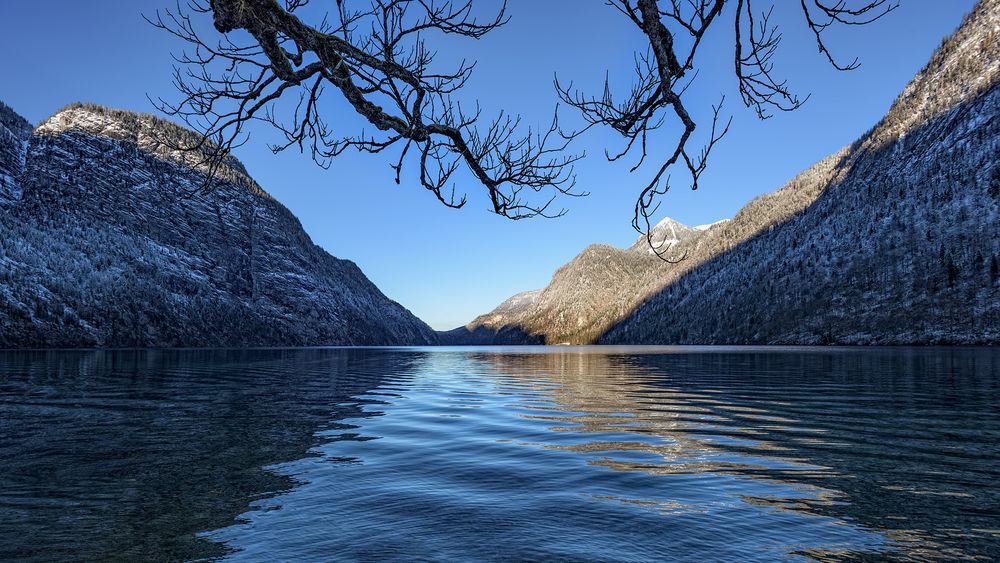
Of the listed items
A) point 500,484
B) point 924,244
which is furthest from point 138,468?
point 924,244

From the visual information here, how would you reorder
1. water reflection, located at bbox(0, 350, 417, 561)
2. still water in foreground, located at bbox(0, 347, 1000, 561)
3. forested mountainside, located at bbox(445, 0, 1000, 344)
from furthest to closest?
forested mountainside, located at bbox(445, 0, 1000, 344) → water reflection, located at bbox(0, 350, 417, 561) → still water in foreground, located at bbox(0, 347, 1000, 561)

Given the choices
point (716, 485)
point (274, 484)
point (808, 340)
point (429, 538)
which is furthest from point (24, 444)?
point (808, 340)

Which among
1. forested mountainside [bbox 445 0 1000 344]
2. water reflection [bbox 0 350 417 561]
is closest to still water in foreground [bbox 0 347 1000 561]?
water reflection [bbox 0 350 417 561]

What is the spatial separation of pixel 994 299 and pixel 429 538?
7224 inches

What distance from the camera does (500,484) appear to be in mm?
7402

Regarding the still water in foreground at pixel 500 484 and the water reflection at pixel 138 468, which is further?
the water reflection at pixel 138 468

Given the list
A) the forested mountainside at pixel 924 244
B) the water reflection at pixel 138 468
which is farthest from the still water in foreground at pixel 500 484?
the forested mountainside at pixel 924 244

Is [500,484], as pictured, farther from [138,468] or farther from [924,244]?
[924,244]

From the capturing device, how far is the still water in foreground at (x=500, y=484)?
16.1 feet

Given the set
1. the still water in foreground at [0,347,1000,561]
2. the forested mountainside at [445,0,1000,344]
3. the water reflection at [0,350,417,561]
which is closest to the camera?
the still water in foreground at [0,347,1000,561]

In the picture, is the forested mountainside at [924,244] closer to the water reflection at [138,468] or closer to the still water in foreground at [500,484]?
the still water in foreground at [500,484]

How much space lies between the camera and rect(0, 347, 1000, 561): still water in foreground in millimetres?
4910

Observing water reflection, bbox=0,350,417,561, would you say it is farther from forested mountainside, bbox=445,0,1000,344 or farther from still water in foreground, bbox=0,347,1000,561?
forested mountainside, bbox=445,0,1000,344

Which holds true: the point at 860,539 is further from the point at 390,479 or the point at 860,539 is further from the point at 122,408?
the point at 122,408
